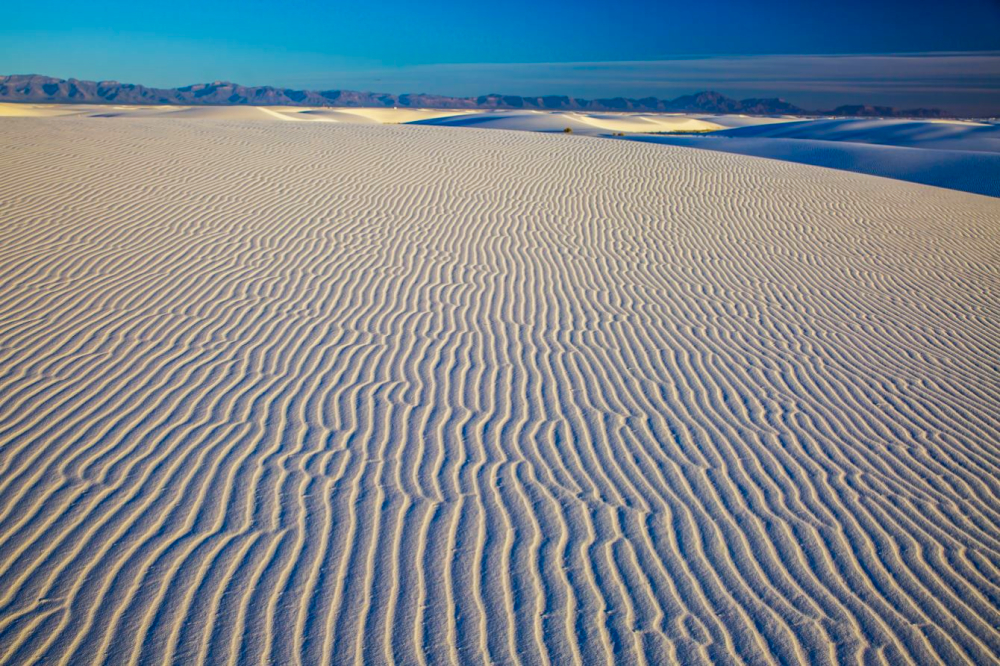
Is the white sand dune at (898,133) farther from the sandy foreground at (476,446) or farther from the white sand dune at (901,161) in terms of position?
the sandy foreground at (476,446)

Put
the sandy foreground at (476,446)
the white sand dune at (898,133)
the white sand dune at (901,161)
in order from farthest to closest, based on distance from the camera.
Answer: the white sand dune at (898,133) → the white sand dune at (901,161) → the sandy foreground at (476,446)

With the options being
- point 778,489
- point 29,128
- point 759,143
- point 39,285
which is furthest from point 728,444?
point 759,143

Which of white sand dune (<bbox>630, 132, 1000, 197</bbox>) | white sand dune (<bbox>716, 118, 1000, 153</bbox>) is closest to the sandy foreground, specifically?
white sand dune (<bbox>630, 132, 1000, 197</bbox>)

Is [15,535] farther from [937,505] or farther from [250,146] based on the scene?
[250,146]

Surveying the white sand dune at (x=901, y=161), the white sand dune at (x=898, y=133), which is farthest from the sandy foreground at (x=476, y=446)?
the white sand dune at (x=898, y=133)

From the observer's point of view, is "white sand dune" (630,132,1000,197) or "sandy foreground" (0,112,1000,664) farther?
"white sand dune" (630,132,1000,197)

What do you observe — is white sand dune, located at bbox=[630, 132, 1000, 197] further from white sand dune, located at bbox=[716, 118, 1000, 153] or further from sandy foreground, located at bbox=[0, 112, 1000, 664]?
sandy foreground, located at bbox=[0, 112, 1000, 664]

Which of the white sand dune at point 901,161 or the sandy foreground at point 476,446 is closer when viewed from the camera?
the sandy foreground at point 476,446

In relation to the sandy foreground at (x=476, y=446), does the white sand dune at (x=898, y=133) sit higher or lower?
lower

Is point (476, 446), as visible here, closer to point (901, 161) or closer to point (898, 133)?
point (901, 161)
